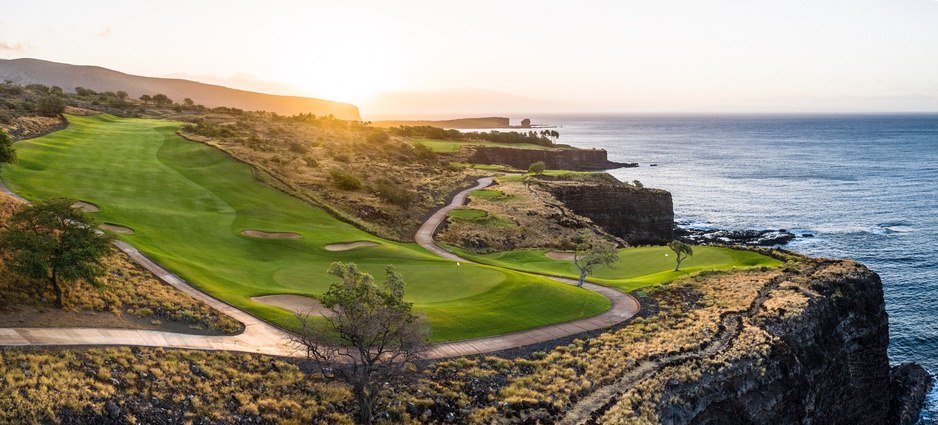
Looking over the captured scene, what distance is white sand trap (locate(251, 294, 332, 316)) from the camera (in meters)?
25.9

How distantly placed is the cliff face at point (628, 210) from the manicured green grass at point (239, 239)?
35.4 m

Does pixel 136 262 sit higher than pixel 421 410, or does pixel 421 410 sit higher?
pixel 136 262

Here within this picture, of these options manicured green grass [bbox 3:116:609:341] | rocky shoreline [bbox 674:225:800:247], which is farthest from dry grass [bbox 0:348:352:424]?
rocky shoreline [bbox 674:225:800:247]

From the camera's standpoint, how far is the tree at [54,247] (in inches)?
793

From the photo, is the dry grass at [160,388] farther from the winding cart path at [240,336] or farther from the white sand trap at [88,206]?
the white sand trap at [88,206]

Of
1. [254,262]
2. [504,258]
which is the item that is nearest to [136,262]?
[254,262]

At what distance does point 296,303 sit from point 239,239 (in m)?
12.5

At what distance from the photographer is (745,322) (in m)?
26.1

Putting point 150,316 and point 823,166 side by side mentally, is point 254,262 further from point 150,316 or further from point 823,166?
point 823,166

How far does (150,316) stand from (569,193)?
2390 inches

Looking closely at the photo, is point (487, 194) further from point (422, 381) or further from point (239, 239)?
point (422, 381)

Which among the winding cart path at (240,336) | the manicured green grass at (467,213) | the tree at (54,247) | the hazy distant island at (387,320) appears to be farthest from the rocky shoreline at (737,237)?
the tree at (54,247)

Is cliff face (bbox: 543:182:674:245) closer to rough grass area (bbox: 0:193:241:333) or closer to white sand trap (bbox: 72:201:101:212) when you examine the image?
white sand trap (bbox: 72:201:101:212)

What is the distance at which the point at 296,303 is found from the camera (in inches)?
1051
